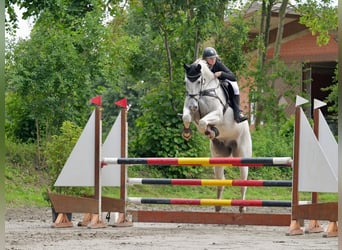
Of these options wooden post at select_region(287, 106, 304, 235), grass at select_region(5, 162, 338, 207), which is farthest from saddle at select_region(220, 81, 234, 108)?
grass at select_region(5, 162, 338, 207)

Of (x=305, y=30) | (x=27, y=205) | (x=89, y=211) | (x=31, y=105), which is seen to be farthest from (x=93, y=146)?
(x=305, y=30)

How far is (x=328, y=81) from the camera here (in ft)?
101

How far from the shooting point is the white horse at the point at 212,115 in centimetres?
835

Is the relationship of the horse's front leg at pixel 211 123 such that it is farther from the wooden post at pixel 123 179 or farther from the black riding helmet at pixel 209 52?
the wooden post at pixel 123 179

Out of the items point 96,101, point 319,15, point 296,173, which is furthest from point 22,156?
point 319,15

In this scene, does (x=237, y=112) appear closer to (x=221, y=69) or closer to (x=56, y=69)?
(x=221, y=69)

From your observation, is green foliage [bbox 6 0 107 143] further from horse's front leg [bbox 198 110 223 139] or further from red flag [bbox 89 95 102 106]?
horse's front leg [bbox 198 110 223 139]

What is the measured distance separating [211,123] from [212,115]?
0.11 meters

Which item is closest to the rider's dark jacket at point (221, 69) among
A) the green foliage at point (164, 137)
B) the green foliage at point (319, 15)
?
the green foliage at point (164, 137)

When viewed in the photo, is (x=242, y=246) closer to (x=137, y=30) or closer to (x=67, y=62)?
(x=67, y=62)

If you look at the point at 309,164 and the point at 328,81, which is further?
the point at 328,81

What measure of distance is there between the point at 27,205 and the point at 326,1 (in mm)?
14118

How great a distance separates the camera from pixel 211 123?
842cm

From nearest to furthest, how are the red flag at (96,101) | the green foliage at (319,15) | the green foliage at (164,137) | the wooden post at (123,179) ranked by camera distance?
1. the red flag at (96,101)
2. the wooden post at (123,179)
3. the green foliage at (164,137)
4. the green foliage at (319,15)
